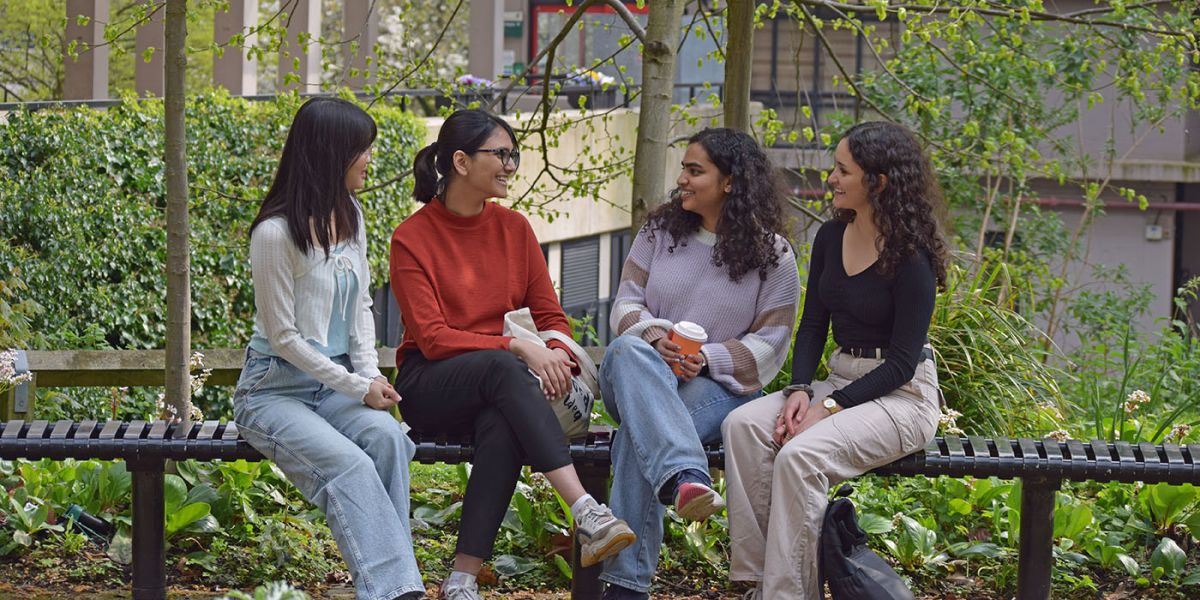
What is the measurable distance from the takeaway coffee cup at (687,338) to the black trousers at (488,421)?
1.53ft

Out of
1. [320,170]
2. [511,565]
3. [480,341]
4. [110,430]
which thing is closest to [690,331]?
[480,341]

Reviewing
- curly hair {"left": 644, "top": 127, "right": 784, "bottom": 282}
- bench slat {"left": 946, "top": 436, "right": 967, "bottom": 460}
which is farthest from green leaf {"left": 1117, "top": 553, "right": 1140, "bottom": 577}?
curly hair {"left": 644, "top": 127, "right": 784, "bottom": 282}

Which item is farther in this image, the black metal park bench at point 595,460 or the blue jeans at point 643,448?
the black metal park bench at point 595,460

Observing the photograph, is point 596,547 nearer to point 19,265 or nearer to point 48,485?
point 48,485

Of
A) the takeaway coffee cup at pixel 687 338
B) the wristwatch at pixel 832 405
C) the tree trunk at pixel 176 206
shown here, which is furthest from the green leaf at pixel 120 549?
the wristwatch at pixel 832 405

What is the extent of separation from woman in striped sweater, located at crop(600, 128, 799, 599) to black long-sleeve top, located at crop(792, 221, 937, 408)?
12 cm

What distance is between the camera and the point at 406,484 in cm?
409

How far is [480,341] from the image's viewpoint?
4.38 metres

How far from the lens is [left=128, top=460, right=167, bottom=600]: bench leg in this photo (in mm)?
4332

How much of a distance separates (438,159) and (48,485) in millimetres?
1912

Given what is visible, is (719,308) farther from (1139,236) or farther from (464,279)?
(1139,236)

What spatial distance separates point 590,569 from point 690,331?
0.77m

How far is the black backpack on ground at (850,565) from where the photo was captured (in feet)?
12.7

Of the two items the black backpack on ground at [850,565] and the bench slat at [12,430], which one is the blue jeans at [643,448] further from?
the bench slat at [12,430]
